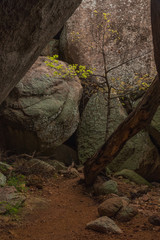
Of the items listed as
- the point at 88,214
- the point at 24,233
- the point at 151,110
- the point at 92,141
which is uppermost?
the point at 151,110

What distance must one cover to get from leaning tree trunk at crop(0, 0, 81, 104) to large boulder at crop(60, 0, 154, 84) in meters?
8.92

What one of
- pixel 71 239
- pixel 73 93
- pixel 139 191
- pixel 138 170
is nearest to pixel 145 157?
pixel 138 170

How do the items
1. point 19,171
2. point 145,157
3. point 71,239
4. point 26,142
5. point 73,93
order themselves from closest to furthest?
point 71,239, point 19,171, point 26,142, point 73,93, point 145,157

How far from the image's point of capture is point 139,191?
253 inches

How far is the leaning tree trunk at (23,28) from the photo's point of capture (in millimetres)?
1251

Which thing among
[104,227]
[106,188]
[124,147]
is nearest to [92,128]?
[124,147]

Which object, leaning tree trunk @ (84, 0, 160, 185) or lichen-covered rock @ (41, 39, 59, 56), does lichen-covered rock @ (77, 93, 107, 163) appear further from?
leaning tree trunk @ (84, 0, 160, 185)

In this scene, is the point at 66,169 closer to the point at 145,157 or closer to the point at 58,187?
the point at 58,187

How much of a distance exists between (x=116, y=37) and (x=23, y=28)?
32.5 feet

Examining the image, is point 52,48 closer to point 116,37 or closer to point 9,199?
point 116,37

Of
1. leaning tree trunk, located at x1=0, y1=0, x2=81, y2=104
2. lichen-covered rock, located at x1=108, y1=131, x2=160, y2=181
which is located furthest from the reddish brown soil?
lichen-covered rock, located at x1=108, y1=131, x2=160, y2=181

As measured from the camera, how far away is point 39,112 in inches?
295

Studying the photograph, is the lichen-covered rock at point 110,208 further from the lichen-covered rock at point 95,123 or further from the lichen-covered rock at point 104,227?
the lichen-covered rock at point 95,123

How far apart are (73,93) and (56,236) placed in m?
5.65
